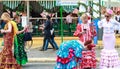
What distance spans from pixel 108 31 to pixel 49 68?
94.7 inches

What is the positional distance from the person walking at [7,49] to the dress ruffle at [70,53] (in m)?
3.44

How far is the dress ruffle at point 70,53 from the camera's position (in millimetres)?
8289

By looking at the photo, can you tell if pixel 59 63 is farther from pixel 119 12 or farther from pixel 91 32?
pixel 119 12

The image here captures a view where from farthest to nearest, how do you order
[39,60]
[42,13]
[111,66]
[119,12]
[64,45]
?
1. [42,13]
2. [119,12]
3. [39,60]
4. [111,66]
5. [64,45]

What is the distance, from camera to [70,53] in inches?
328

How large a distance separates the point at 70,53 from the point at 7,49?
12.8 ft

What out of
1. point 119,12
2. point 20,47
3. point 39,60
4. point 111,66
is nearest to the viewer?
point 111,66

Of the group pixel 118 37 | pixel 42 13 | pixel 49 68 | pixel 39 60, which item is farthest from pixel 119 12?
pixel 49 68

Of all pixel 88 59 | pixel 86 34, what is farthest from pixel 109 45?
pixel 88 59

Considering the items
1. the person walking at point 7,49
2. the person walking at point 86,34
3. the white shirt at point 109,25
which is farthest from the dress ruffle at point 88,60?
the person walking at point 7,49

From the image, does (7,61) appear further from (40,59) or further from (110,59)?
(40,59)

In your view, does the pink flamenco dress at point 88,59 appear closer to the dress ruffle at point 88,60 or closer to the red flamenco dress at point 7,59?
the dress ruffle at point 88,60

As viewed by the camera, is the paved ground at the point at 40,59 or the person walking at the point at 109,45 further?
the paved ground at the point at 40,59

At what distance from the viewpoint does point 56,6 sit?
23.6 metres
